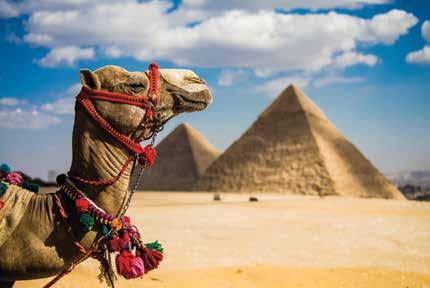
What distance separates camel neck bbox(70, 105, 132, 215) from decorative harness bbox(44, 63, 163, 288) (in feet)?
0.10

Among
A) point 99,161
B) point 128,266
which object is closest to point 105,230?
point 128,266

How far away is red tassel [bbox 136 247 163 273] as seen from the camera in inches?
110

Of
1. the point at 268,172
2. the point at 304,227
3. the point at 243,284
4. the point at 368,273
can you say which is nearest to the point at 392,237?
the point at 304,227

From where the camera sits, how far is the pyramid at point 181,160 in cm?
9750

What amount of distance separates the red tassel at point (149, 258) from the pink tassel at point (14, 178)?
2.79 ft

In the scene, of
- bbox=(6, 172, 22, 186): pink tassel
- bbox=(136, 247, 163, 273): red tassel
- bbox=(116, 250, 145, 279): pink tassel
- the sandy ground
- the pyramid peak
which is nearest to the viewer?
bbox=(116, 250, 145, 279): pink tassel

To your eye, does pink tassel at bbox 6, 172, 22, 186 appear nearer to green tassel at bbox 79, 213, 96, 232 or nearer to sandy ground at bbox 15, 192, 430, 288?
green tassel at bbox 79, 213, 96, 232

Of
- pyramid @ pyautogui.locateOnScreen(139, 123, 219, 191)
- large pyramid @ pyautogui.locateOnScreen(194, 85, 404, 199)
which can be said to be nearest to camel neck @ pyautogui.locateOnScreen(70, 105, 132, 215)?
large pyramid @ pyautogui.locateOnScreen(194, 85, 404, 199)

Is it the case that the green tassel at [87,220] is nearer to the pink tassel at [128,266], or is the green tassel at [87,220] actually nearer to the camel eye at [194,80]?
the pink tassel at [128,266]

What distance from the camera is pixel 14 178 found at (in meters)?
3.08

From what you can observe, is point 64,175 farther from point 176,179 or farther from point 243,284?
point 176,179

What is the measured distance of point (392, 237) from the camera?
1360 cm

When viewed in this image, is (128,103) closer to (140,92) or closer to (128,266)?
(140,92)

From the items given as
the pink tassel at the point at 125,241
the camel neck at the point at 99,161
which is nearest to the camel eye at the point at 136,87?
the camel neck at the point at 99,161
